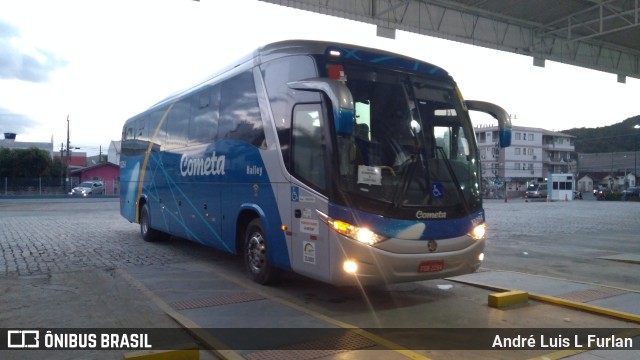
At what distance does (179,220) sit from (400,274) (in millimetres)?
6353

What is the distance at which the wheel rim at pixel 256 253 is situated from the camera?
7852mm

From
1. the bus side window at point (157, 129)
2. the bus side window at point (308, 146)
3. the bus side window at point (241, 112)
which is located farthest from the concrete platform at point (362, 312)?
the bus side window at point (157, 129)

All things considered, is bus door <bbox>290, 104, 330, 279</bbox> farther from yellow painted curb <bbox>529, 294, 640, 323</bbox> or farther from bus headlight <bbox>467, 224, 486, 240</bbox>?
yellow painted curb <bbox>529, 294, 640, 323</bbox>

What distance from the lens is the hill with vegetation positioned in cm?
9412

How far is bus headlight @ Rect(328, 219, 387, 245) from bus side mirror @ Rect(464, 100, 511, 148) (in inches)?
118

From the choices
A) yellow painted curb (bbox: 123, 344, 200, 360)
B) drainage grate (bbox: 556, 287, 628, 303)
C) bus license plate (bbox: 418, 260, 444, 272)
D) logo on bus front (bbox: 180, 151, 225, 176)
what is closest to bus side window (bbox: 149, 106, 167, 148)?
logo on bus front (bbox: 180, 151, 225, 176)

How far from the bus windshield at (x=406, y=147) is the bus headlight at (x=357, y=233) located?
273 mm

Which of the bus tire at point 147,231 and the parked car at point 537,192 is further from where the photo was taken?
the parked car at point 537,192

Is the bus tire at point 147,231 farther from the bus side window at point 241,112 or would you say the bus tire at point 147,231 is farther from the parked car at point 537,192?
the parked car at point 537,192

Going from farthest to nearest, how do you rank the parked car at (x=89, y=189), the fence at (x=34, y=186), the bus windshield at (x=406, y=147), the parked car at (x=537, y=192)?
the parked car at (x=537, y=192) → the parked car at (x=89, y=189) → the fence at (x=34, y=186) → the bus windshield at (x=406, y=147)

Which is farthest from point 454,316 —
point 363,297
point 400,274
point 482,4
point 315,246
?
point 482,4

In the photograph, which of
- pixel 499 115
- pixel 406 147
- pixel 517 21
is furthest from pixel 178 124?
pixel 517 21

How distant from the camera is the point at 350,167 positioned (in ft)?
20.2

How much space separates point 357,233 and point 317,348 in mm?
1486
